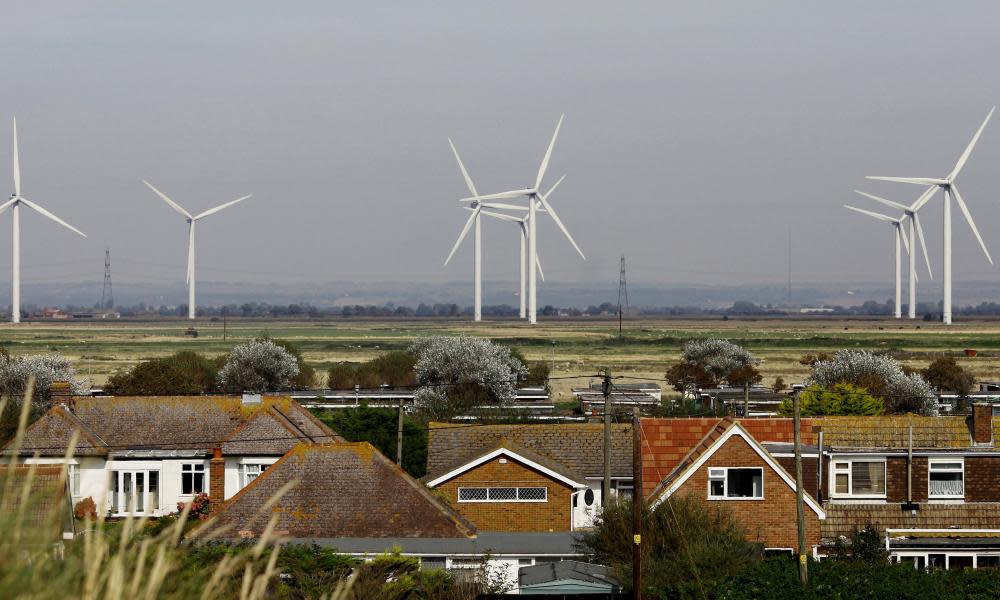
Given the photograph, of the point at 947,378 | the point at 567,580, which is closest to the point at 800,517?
the point at 567,580

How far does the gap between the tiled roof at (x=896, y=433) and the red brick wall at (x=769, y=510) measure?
393 centimetres

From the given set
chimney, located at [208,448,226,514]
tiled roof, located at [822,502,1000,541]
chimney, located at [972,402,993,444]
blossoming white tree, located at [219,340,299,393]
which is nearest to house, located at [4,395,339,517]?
chimney, located at [208,448,226,514]

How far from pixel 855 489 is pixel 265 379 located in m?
67.8

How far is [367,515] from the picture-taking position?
3478cm

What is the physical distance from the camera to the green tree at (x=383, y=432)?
52750 mm

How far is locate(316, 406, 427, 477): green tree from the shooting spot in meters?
52.8

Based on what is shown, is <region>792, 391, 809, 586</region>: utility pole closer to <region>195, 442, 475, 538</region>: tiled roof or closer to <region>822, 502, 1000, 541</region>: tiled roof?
<region>822, 502, 1000, 541</region>: tiled roof

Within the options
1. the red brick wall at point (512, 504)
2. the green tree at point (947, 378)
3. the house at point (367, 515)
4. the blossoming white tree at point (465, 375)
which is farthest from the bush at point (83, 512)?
the green tree at point (947, 378)

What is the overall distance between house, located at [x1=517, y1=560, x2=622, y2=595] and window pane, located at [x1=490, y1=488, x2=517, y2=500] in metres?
10.3

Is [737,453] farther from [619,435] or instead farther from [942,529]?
[619,435]

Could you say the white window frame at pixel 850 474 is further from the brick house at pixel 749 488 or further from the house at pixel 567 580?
the house at pixel 567 580

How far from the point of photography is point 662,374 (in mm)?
140625

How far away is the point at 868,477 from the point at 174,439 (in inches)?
855

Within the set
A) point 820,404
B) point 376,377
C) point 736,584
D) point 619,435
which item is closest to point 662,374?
point 376,377
